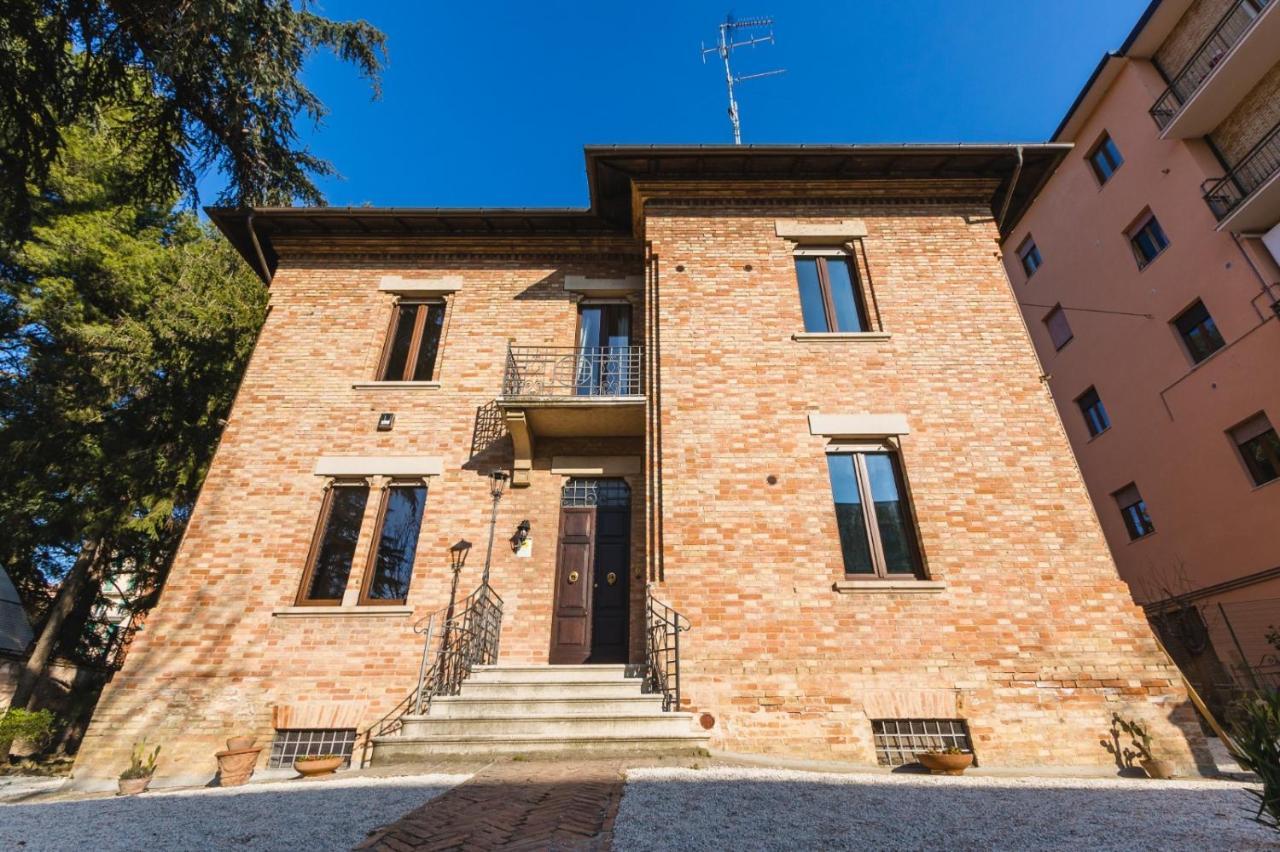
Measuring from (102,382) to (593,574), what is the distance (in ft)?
37.5

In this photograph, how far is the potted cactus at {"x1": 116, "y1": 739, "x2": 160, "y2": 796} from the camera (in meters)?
6.07

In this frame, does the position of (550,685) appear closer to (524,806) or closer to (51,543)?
(524,806)

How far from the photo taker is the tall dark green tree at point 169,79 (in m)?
5.95

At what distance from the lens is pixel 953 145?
360 inches

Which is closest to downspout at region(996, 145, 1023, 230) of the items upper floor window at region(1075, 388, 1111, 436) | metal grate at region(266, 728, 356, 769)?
upper floor window at region(1075, 388, 1111, 436)

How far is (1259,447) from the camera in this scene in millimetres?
10820

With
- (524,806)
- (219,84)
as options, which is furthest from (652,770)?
(219,84)

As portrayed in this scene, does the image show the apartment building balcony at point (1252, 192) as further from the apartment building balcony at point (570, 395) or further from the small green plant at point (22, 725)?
the small green plant at point (22, 725)

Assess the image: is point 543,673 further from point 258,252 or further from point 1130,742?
point 258,252

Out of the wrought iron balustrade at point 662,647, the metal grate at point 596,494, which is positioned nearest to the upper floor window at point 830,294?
the metal grate at point 596,494

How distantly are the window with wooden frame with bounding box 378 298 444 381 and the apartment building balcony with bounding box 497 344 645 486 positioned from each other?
5.30ft

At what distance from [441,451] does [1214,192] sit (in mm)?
16596

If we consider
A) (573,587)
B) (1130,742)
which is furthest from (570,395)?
(1130,742)

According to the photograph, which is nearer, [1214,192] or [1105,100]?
[1214,192]
